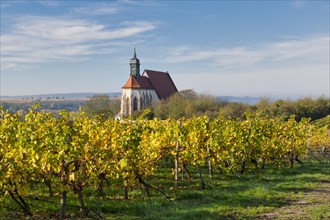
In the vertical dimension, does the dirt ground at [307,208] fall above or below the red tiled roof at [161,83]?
below

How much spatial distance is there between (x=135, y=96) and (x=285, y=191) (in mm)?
67996

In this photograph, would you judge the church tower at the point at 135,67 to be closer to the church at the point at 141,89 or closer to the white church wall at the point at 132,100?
the church at the point at 141,89

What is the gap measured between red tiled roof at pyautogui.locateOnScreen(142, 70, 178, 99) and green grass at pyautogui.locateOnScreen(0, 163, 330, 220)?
71023mm

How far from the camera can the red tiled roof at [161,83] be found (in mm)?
86375

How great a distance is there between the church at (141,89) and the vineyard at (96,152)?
2340 inches

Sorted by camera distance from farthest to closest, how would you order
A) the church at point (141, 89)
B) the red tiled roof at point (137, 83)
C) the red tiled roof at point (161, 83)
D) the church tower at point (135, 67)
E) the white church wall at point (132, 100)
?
1. the red tiled roof at point (161, 83)
2. the church tower at point (135, 67)
3. the red tiled roof at point (137, 83)
4. the church at point (141, 89)
5. the white church wall at point (132, 100)

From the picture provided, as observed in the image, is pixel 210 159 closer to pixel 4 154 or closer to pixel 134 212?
pixel 134 212

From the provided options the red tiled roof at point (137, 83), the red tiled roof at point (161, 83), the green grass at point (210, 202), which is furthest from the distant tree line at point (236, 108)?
the green grass at point (210, 202)

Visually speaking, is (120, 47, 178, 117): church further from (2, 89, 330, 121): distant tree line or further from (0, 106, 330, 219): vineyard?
(0, 106, 330, 219): vineyard

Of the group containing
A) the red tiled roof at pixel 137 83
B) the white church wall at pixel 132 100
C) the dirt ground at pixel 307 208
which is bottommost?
the dirt ground at pixel 307 208

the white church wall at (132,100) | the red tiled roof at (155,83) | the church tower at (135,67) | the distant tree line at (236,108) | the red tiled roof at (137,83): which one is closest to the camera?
the distant tree line at (236,108)

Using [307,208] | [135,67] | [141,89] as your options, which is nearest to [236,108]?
[141,89]

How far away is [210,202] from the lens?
11641mm

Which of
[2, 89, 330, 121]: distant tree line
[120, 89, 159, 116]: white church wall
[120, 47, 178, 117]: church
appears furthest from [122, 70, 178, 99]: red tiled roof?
[2, 89, 330, 121]: distant tree line
